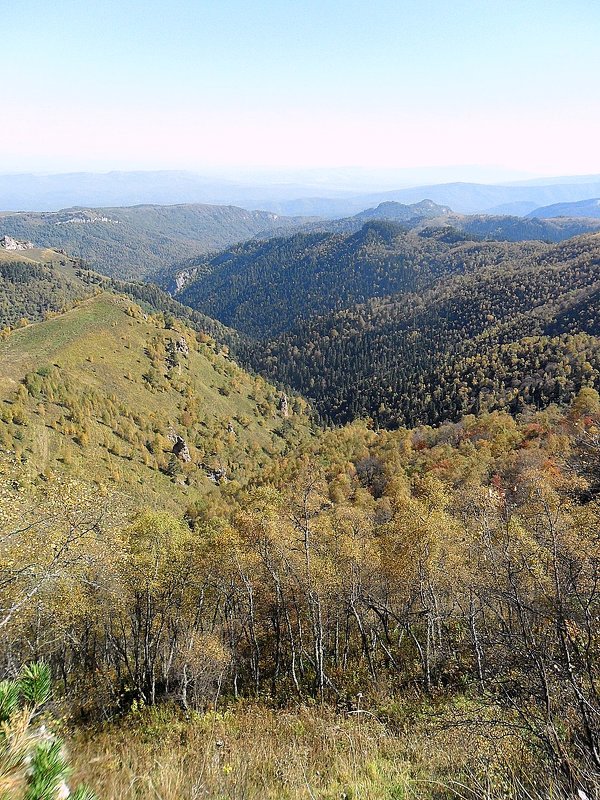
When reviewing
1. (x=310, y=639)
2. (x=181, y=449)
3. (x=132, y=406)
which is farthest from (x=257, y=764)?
(x=132, y=406)

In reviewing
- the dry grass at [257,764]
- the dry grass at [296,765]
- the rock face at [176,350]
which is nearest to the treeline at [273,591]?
the dry grass at [296,765]

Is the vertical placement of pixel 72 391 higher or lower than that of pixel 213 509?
higher

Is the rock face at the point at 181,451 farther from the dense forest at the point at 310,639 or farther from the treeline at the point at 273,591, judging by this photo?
the treeline at the point at 273,591

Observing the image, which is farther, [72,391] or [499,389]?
[499,389]

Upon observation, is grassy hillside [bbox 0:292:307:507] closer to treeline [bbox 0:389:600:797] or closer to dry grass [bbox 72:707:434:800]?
treeline [bbox 0:389:600:797]

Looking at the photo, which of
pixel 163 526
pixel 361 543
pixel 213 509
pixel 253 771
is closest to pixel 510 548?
pixel 361 543

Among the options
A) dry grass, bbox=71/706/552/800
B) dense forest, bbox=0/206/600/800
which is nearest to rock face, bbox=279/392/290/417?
dense forest, bbox=0/206/600/800

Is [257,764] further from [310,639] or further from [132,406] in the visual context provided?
[132,406]

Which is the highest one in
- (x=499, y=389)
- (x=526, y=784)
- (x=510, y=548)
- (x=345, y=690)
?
(x=526, y=784)

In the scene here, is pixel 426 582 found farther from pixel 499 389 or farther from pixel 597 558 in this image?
pixel 499 389
